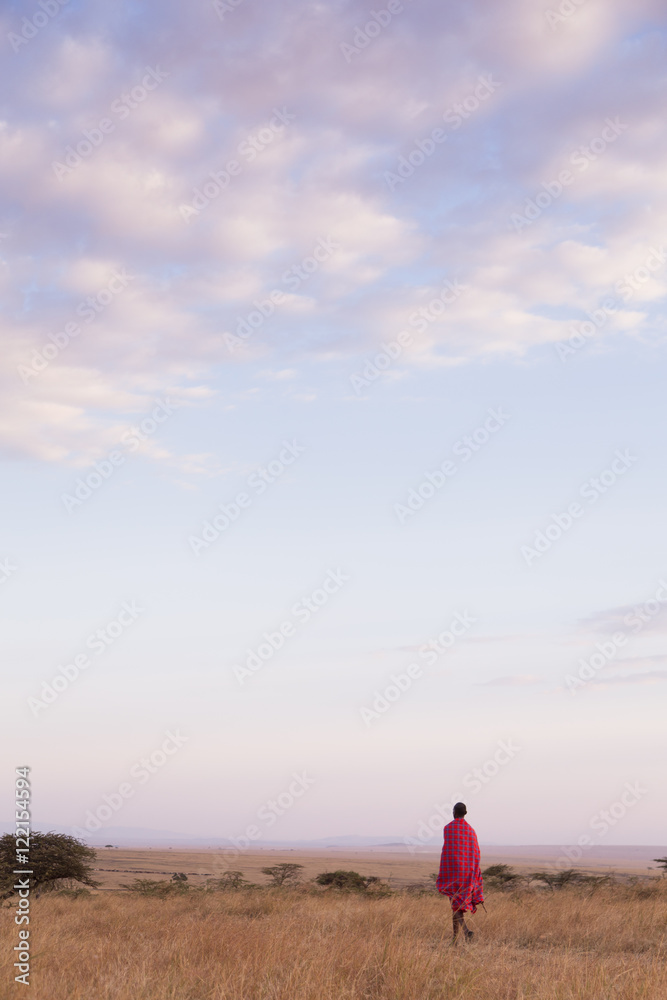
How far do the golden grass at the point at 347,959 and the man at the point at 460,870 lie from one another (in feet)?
1.80

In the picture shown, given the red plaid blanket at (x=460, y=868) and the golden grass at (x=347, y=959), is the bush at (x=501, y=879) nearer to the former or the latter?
the golden grass at (x=347, y=959)

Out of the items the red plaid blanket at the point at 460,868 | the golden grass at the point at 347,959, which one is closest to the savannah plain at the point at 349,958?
the golden grass at the point at 347,959

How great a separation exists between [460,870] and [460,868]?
28 millimetres

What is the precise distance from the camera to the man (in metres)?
12.8

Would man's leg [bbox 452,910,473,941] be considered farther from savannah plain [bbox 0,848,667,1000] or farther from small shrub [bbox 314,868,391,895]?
small shrub [bbox 314,868,391,895]

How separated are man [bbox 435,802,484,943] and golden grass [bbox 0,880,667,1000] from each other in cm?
55

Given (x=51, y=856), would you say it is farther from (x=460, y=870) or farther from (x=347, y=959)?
(x=347, y=959)

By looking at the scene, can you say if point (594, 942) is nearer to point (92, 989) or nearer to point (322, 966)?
point (322, 966)

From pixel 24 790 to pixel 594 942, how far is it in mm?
8507

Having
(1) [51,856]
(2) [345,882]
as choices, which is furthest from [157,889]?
(2) [345,882]

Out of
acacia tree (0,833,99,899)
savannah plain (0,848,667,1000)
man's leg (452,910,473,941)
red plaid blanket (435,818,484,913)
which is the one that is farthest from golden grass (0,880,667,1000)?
acacia tree (0,833,99,899)

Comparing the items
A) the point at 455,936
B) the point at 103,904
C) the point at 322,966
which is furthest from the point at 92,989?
the point at 103,904

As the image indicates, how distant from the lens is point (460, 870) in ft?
42.7

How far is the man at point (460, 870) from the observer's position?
12.8 metres
